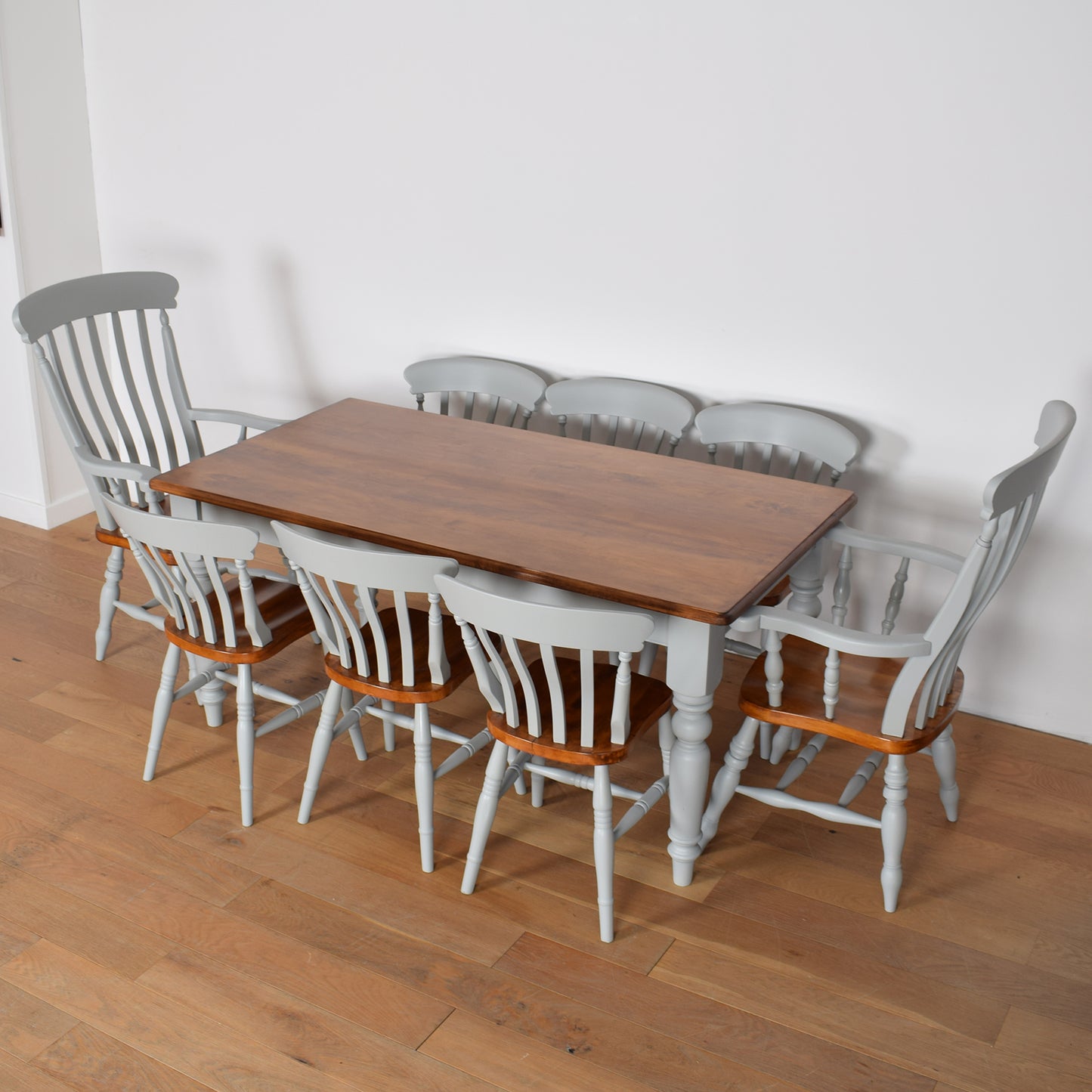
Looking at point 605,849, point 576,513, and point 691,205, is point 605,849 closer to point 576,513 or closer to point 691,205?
point 576,513

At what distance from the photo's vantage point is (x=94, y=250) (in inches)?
164

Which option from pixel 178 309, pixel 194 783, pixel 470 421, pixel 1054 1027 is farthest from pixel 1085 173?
pixel 178 309

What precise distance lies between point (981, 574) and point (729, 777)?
708 mm

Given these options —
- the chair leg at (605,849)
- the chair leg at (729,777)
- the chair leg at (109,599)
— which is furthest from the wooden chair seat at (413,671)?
the chair leg at (109,599)

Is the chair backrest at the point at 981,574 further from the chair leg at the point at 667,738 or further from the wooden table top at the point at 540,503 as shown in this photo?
the chair leg at the point at 667,738

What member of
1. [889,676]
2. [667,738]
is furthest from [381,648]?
[889,676]

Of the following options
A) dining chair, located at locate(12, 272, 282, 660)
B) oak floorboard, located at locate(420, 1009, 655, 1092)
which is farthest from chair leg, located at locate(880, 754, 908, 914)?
dining chair, located at locate(12, 272, 282, 660)

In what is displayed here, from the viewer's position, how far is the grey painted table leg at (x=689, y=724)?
2.28 m

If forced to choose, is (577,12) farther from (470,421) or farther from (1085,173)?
(1085,173)

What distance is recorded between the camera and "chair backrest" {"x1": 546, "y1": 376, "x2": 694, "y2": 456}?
3.21m

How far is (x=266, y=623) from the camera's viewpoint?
108 inches

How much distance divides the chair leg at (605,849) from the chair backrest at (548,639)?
113 millimetres

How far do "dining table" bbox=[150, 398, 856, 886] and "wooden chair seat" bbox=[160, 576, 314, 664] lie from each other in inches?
8.0

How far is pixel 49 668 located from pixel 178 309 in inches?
54.6
